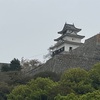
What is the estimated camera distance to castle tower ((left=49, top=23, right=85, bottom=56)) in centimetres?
4750

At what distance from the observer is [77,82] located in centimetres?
2298

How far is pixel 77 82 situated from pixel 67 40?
25351mm

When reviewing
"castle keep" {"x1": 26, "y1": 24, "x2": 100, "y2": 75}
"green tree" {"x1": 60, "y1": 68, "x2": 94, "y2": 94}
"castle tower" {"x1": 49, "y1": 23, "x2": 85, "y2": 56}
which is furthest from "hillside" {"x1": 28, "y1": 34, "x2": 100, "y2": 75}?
"castle tower" {"x1": 49, "y1": 23, "x2": 85, "y2": 56}

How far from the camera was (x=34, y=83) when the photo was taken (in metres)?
23.0

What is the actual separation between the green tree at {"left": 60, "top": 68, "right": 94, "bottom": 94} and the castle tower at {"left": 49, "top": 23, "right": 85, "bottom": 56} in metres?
23.1

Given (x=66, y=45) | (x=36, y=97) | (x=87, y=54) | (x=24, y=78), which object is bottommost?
(x=36, y=97)

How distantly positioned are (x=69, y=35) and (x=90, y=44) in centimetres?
1353

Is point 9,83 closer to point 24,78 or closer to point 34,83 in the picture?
point 24,78

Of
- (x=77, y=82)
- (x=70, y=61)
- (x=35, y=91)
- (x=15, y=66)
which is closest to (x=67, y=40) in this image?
(x=15, y=66)

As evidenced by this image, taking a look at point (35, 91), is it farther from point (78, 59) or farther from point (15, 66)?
point (15, 66)

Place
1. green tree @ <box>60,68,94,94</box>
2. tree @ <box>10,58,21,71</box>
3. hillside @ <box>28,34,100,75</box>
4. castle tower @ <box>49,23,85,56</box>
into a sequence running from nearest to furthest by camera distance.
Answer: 1. green tree @ <box>60,68,94,94</box>
2. hillside @ <box>28,34,100,75</box>
3. tree @ <box>10,58,21,71</box>
4. castle tower @ <box>49,23,85,56</box>

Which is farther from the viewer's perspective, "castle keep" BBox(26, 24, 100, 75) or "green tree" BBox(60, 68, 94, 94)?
"castle keep" BBox(26, 24, 100, 75)

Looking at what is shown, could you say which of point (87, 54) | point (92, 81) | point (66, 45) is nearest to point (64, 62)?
point (87, 54)

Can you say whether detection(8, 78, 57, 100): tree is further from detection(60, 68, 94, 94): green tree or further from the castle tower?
the castle tower
